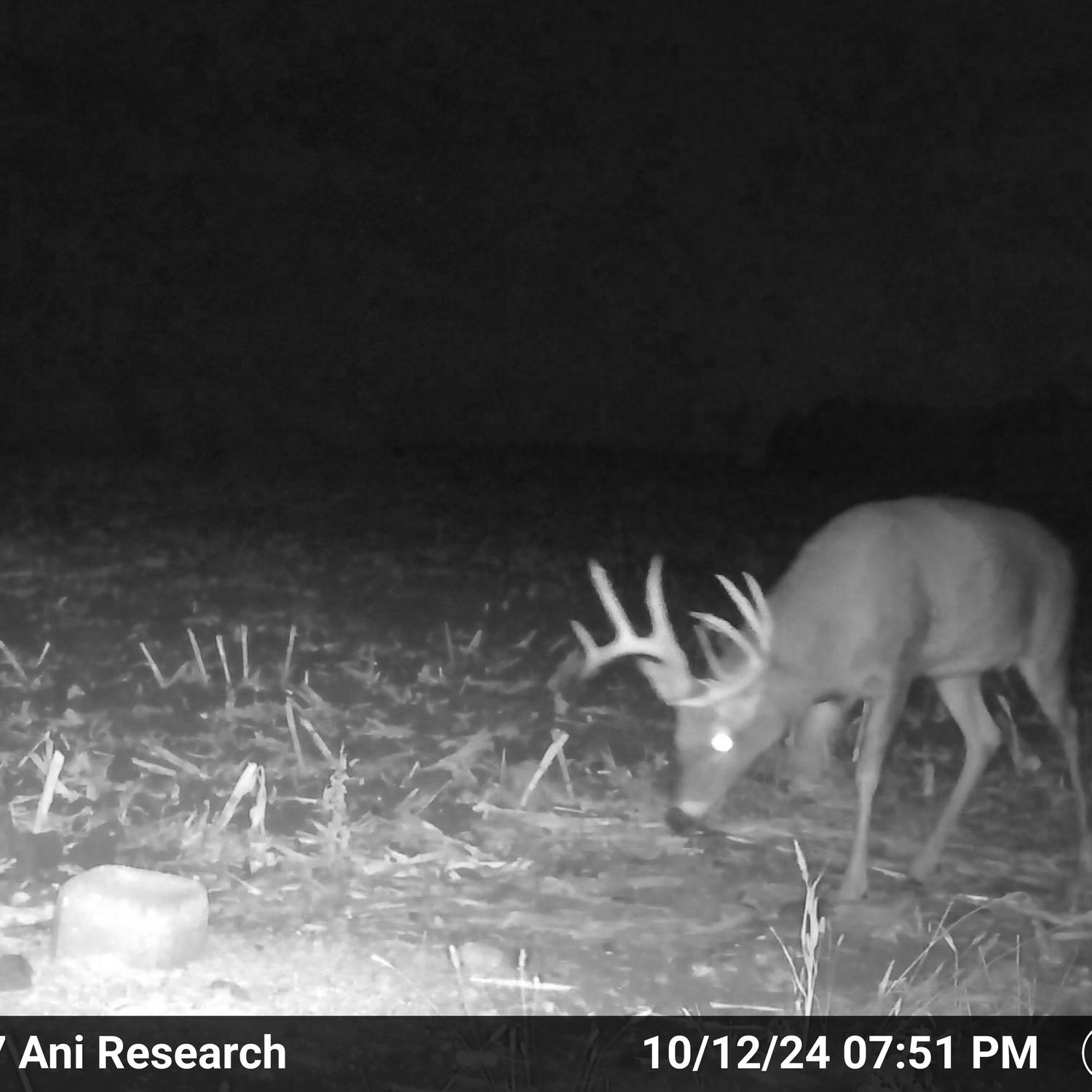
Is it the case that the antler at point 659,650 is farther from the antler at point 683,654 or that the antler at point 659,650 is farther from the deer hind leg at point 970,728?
the deer hind leg at point 970,728

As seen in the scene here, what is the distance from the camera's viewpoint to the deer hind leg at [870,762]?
461 cm

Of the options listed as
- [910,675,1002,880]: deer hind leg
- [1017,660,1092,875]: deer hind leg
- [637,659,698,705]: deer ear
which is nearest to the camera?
[637,659,698,705]: deer ear

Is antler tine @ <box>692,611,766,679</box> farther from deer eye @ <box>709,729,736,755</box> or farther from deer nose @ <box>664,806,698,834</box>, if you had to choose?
deer nose @ <box>664,806,698,834</box>

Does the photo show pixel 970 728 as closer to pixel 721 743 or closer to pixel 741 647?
pixel 741 647

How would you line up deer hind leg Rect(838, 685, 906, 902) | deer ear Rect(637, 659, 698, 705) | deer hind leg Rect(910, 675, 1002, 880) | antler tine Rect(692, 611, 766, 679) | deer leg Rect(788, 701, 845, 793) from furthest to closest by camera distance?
deer leg Rect(788, 701, 845, 793) < deer hind leg Rect(910, 675, 1002, 880) < antler tine Rect(692, 611, 766, 679) < deer ear Rect(637, 659, 698, 705) < deer hind leg Rect(838, 685, 906, 902)

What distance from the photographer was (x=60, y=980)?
3572 millimetres

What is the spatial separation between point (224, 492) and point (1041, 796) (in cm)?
1359

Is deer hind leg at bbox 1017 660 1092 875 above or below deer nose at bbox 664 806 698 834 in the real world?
above

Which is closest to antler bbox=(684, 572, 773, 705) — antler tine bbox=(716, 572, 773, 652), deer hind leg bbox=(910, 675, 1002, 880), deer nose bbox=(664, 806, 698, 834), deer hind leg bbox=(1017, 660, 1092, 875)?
antler tine bbox=(716, 572, 773, 652)

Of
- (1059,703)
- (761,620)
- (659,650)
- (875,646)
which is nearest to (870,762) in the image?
(875,646)

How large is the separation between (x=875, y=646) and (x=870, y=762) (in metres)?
0.35

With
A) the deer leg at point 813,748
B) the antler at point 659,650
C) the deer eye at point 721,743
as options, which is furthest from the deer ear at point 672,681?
the deer leg at point 813,748

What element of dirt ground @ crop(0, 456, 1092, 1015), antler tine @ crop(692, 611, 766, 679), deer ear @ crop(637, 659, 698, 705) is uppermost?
antler tine @ crop(692, 611, 766, 679)

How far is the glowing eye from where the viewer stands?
4.77m
